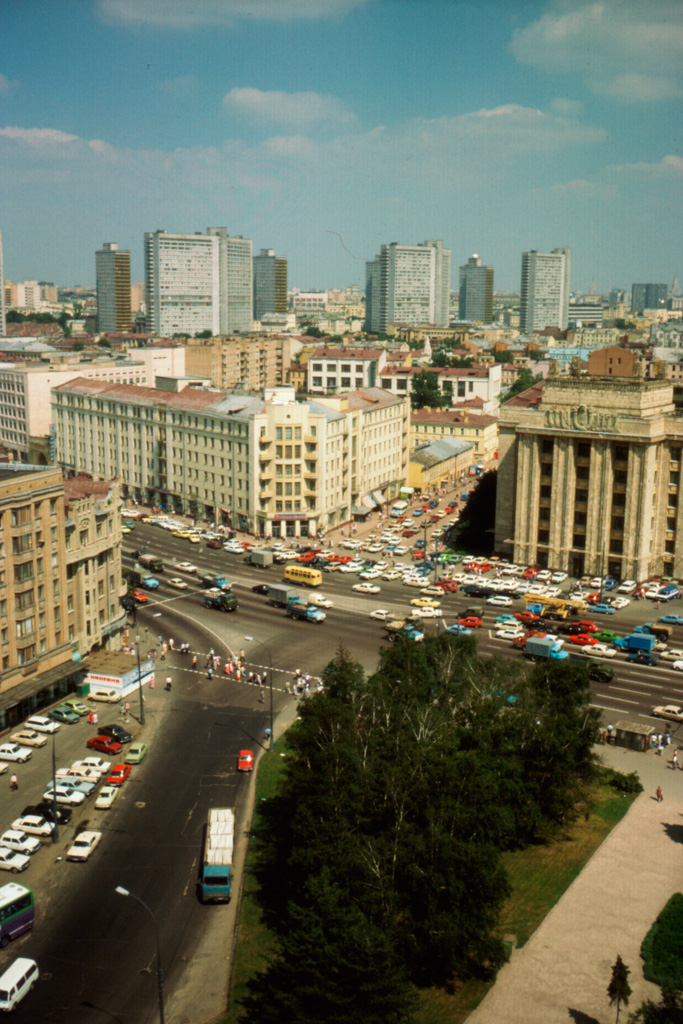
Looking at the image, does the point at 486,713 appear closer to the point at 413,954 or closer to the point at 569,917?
the point at 569,917

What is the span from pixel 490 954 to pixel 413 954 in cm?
312

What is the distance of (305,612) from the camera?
282 feet

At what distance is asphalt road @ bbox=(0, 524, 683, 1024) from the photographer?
41.0 m

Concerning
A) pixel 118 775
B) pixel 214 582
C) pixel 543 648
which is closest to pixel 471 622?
pixel 543 648

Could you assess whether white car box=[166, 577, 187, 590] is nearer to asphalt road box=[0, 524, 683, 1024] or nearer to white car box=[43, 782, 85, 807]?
asphalt road box=[0, 524, 683, 1024]

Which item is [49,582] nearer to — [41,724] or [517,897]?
[41,724]

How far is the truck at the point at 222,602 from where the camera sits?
88625 mm

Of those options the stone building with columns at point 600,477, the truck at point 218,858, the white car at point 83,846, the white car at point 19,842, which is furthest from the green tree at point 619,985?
the stone building with columns at point 600,477

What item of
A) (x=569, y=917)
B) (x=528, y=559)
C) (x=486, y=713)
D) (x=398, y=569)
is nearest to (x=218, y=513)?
(x=398, y=569)

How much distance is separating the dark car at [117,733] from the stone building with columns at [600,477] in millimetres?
52307

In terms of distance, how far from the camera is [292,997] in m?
35.0

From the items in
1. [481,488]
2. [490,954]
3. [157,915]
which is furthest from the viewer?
[481,488]

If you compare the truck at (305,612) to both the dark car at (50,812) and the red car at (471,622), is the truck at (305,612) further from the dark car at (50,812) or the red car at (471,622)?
the dark car at (50,812)

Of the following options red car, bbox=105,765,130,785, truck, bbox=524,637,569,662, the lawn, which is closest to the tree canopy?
the lawn
